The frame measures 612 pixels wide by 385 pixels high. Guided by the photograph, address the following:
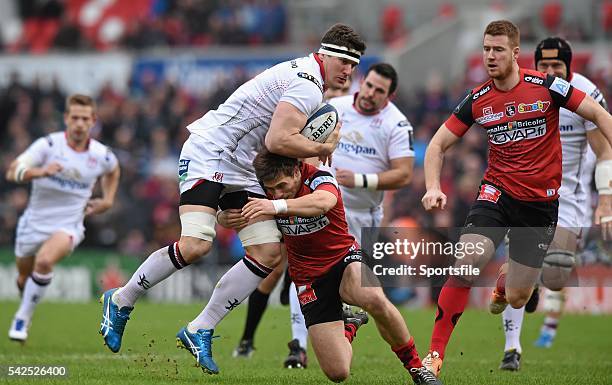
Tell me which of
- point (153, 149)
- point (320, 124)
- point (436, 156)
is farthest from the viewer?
point (153, 149)

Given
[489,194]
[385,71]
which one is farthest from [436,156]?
[385,71]

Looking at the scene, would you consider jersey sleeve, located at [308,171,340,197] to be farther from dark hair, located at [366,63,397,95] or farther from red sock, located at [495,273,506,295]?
dark hair, located at [366,63,397,95]

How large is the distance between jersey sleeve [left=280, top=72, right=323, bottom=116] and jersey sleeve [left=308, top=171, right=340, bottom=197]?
52 cm

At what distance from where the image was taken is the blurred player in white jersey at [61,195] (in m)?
13.2

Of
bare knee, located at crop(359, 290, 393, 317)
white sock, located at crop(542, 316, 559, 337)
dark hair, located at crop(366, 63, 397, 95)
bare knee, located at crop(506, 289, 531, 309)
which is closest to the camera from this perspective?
bare knee, located at crop(359, 290, 393, 317)

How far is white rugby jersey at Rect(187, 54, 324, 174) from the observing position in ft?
30.3

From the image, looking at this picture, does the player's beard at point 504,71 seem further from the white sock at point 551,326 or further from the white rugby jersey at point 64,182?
the white rugby jersey at point 64,182

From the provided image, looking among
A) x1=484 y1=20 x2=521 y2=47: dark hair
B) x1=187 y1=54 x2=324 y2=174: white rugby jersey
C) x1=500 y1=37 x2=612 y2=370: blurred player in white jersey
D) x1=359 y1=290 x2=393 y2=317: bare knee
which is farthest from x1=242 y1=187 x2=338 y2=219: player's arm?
x1=500 y1=37 x2=612 y2=370: blurred player in white jersey

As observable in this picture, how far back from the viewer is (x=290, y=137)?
28.6ft

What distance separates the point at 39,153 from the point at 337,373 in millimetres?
5975

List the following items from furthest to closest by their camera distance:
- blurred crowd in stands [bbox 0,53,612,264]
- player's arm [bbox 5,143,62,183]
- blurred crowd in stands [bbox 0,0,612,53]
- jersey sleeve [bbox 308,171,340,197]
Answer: blurred crowd in stands [bbox 0,0,612,53] → blurred crowd in stands [bbox 0,53,612,264] → player's arm [bbox 5,143,62,183] → jersey sleeve [bbox 308,171,340,197]

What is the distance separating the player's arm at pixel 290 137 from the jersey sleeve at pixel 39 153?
518cm

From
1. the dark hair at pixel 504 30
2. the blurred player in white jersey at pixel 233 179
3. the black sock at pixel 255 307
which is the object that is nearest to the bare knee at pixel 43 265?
the black sock at pixel 255 307

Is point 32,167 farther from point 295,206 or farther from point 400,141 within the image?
point 295,206
